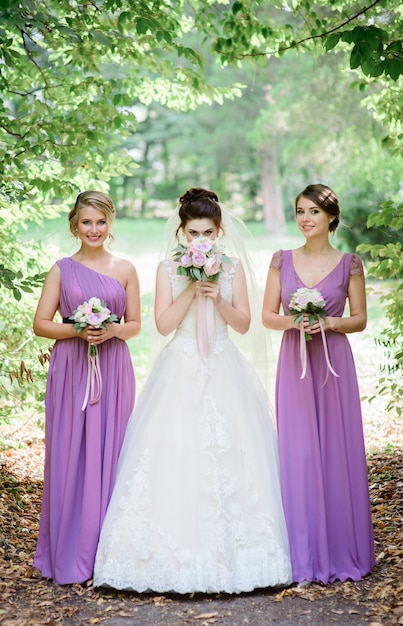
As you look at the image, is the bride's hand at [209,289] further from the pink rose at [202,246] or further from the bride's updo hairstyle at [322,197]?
the bride's updo hairstyle at [322,197]

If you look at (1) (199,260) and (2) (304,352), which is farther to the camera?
(2) (304,352)

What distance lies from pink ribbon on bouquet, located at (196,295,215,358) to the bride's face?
393mm

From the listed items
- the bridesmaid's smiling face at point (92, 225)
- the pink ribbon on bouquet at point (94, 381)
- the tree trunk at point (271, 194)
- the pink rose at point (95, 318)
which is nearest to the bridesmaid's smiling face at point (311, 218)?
the bridesmaid's smiling face at point (92, 225)

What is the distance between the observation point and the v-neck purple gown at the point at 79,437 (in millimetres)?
4605

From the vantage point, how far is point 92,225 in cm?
481

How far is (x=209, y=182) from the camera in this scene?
3562 centimetres

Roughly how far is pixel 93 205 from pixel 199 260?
0.86m

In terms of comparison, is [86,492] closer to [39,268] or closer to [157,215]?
[39,268]

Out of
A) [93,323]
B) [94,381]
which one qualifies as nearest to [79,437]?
[94,381]

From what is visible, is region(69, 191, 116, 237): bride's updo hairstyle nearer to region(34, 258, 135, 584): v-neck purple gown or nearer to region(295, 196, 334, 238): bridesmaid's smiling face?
region(34, 258, 135, 584): v-neck purple gown

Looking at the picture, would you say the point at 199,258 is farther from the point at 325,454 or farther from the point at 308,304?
the point at 325,454

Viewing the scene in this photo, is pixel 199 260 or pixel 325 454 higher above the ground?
pixel 199 260

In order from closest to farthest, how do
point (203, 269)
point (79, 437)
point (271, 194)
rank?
point (203, 269), point (79, 437), point (271, 194)

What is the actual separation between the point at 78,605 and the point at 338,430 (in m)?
1.89
